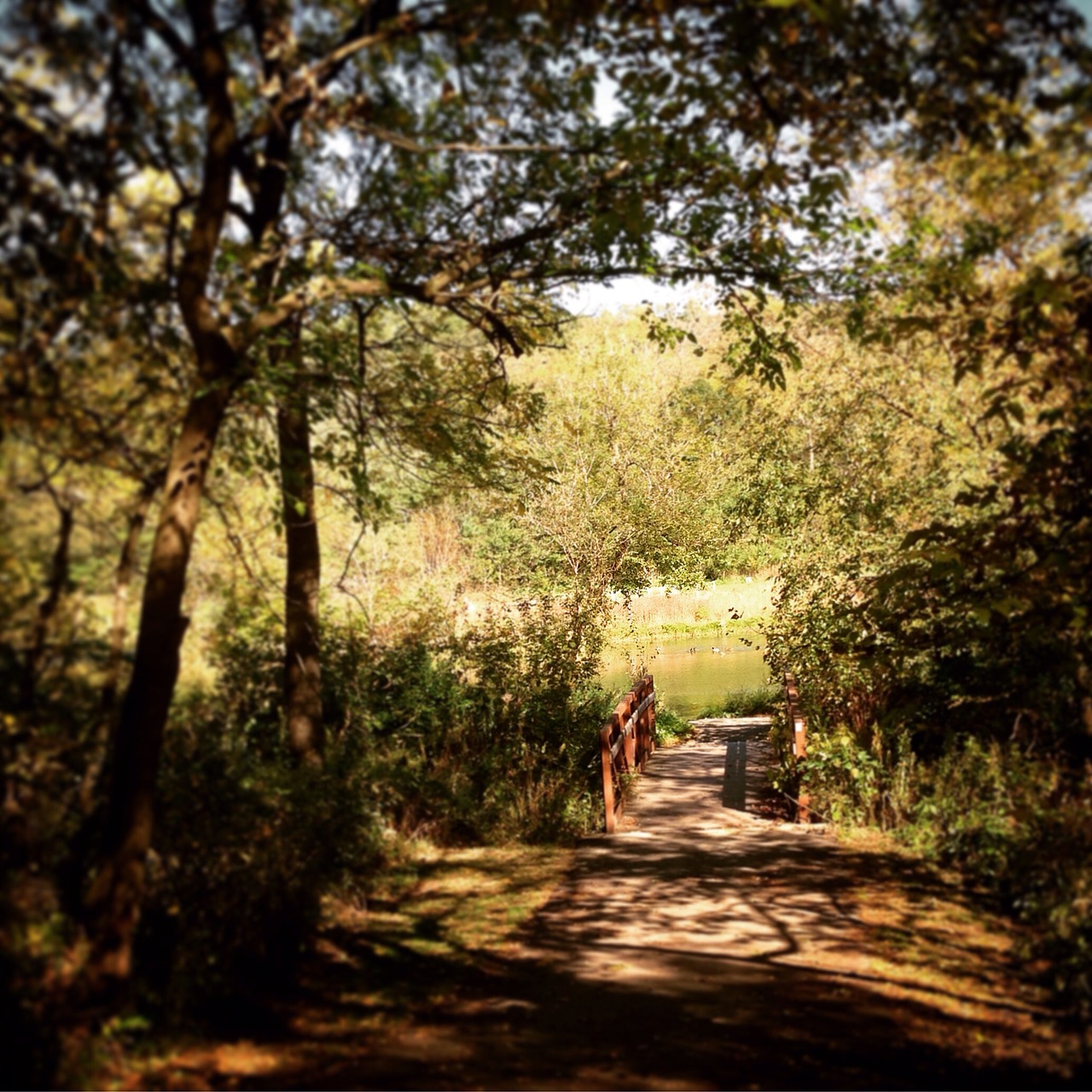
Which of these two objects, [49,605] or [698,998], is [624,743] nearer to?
[698,998]

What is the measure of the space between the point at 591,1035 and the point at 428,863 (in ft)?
12.3

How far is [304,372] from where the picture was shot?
607cm

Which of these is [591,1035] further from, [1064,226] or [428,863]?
[1064,226]

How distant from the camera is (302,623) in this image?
802 centimetres

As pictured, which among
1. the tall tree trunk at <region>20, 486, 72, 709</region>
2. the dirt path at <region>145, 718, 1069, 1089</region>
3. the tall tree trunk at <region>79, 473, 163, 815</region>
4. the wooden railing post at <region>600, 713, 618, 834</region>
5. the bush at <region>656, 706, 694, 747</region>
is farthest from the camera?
the bush at <region>656, 706, 694, 747</region>

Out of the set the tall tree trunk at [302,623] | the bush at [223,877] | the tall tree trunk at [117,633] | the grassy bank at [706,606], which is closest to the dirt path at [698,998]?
the bush at [223,877]

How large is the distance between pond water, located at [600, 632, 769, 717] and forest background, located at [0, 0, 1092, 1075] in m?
9.97

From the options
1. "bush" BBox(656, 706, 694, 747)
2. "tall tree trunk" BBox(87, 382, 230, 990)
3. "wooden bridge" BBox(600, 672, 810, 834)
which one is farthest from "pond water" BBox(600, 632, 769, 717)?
"tall tree trunk" BBox(87, 382, 230, 990)

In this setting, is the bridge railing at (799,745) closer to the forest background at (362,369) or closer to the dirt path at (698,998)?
the forest background at (362,369)

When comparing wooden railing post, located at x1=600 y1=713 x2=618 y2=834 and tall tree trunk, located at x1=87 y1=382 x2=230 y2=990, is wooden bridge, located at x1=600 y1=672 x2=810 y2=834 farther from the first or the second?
tall tree trunk, located at x1=87 y1=382 x2=230 y2=990

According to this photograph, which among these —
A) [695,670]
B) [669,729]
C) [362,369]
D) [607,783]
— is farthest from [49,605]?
[695,670]

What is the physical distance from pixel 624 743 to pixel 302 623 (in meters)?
5.05

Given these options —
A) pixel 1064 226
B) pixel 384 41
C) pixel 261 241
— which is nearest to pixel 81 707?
pixel 261 241

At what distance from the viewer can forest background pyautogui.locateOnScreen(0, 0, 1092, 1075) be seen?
4832mm
